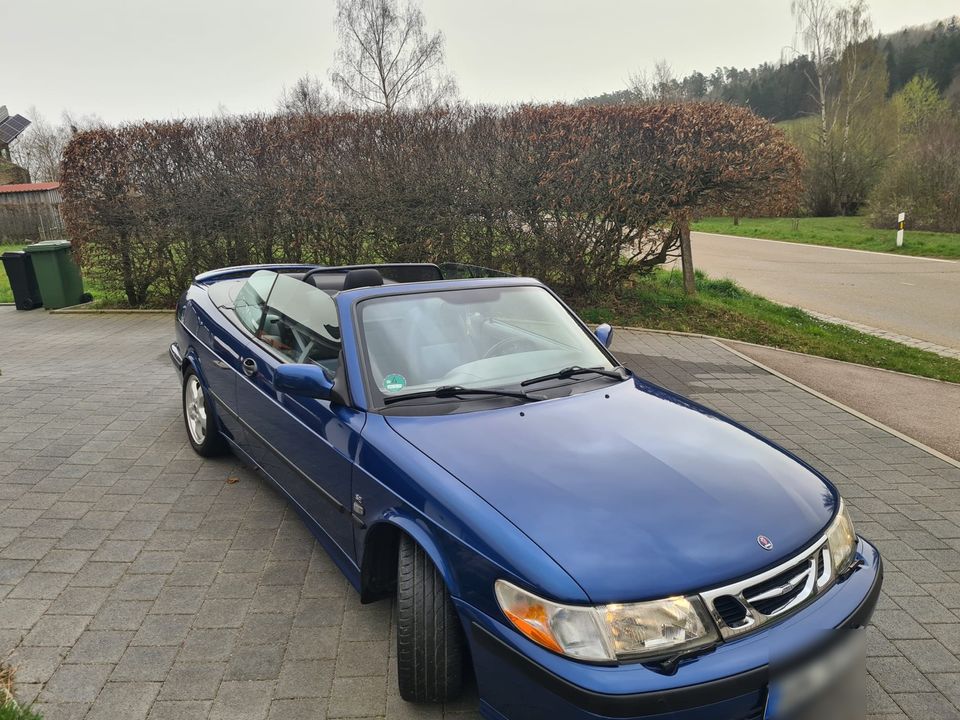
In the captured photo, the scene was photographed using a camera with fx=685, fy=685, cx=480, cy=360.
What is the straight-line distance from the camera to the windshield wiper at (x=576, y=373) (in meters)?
3.25

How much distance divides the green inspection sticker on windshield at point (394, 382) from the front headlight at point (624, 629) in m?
1.30

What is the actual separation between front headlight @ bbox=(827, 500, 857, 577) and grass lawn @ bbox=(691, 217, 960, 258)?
14.7 meters

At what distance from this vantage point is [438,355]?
3.26m

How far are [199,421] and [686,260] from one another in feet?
28.9

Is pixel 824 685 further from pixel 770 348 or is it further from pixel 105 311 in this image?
pixel 105 311

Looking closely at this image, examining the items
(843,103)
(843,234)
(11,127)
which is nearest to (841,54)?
(843,103)

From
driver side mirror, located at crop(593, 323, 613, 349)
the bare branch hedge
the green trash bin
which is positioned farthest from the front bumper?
the green trash bin

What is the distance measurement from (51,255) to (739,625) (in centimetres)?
1304

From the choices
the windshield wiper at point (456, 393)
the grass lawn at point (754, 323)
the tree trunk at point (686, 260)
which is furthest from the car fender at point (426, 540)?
the tree trunk at point (686, 260)

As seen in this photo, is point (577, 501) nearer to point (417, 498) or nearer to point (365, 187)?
point (417, 498)

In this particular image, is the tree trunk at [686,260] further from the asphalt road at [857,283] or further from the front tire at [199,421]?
the front tire at [199,421]

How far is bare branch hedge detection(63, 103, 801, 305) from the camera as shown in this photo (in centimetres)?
995

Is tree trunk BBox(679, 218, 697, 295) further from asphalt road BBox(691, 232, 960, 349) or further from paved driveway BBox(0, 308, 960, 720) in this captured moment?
paved driveway BBox(0, 308, 960, 720)

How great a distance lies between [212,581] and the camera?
346 cm
